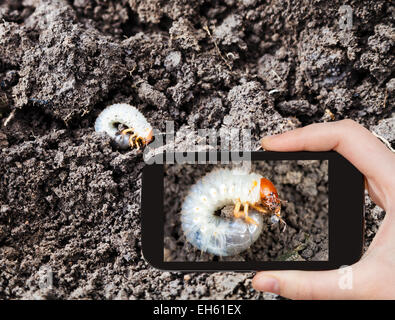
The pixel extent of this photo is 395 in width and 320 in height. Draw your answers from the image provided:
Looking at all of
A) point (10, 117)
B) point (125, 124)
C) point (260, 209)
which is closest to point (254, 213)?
point (260, 209)

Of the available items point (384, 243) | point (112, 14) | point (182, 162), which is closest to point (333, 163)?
point (384, 243)

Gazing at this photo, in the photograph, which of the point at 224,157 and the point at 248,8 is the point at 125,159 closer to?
the point at 224,157

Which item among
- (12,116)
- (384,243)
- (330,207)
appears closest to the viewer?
(384,243)

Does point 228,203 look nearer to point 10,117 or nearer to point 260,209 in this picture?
point 260,209

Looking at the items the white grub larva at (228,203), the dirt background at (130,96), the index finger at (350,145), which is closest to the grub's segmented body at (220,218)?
the white grub larva at (228,203)

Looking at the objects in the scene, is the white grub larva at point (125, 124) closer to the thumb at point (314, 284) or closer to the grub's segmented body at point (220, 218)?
the grub's segmented body at point (220, 218)
